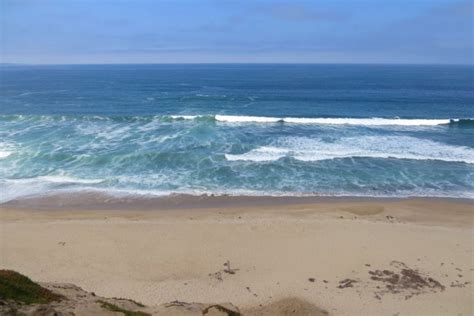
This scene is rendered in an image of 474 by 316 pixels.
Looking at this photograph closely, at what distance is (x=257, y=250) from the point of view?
588 inches

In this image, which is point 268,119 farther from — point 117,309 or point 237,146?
point 117,309

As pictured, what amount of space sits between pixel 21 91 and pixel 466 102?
6093 centimetres

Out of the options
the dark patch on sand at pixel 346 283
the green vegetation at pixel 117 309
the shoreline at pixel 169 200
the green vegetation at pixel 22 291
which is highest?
the green vegetation at pixel 22 291

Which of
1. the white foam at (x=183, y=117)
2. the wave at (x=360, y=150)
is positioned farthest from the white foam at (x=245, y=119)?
the wave at (x=360, y=150)

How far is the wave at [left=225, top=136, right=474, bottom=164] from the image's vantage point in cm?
2738

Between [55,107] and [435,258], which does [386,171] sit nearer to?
[435,258]

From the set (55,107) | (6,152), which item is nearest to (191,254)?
(6,152)

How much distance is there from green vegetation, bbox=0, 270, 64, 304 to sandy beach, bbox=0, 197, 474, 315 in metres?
2.98

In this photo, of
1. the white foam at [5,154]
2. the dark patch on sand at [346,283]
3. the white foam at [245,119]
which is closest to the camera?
the dark patch on sand at [346,283]

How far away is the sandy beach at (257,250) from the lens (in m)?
12.0

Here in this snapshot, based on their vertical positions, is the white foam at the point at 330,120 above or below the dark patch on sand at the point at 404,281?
above

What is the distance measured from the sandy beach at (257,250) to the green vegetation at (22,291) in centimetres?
298

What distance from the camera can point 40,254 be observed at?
14.6 m

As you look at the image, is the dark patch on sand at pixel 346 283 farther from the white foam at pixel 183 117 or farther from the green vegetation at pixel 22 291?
the white foam at pixel 183 117
